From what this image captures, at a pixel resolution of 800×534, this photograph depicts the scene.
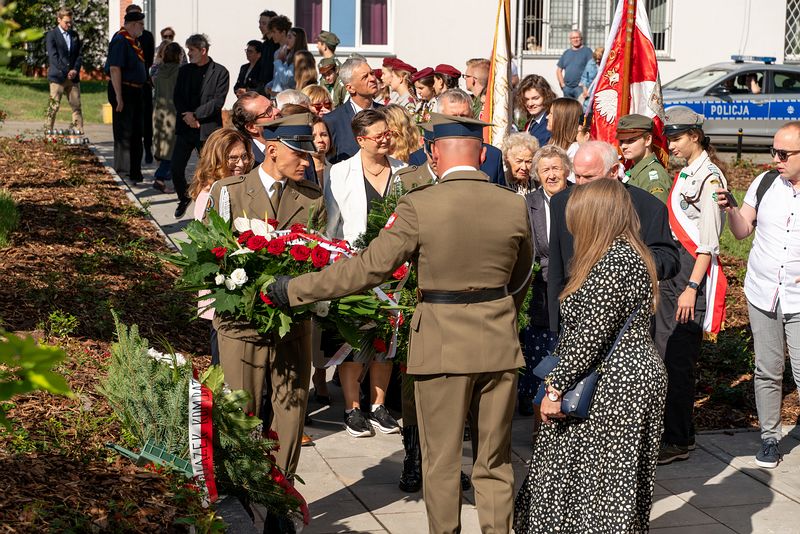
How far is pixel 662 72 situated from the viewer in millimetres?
26141

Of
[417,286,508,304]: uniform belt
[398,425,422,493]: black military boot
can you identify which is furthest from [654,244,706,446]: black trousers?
[417,286,508,304]: uniform belt

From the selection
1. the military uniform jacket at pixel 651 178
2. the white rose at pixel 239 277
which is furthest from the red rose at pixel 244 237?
the military uniform jacket at pixel 651 178

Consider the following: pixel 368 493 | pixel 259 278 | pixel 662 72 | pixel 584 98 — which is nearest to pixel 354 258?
pixel 259 278

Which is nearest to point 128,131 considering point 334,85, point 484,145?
point 334,85

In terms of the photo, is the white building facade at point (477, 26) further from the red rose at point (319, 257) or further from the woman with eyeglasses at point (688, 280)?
the red rose at point (319, 257)

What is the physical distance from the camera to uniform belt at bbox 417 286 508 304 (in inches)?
202

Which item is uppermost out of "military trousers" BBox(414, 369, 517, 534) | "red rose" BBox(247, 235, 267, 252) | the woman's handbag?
"red rose" BBox(247, 235, 267, 252)

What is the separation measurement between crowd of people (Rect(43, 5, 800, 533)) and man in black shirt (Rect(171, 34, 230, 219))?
4.14 m

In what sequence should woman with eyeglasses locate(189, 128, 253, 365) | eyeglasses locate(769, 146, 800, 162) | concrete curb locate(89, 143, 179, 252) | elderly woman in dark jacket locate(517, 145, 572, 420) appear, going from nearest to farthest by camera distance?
woman with eyeglasses locate(189, 128, 253, 365), eyeglasses locate(769, 146, 800, 162), elderly woman in dark jacket locate(517, 145, 572, 420), concrete curb locate(89, 143, 179, 252)

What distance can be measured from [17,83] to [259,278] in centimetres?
3123

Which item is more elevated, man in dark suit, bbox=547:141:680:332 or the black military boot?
man in dark suit, bbox=547:141:680:332

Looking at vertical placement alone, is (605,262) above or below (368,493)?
above

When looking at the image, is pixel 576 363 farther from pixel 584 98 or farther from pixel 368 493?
pixel 584 98

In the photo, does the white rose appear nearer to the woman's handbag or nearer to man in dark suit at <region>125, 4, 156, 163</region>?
the woman's handbag
